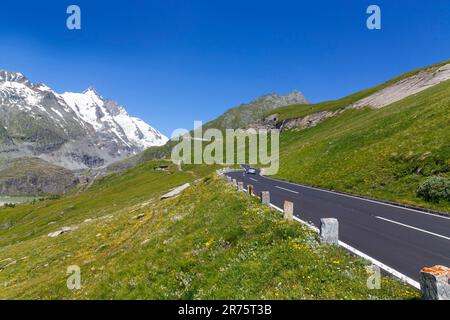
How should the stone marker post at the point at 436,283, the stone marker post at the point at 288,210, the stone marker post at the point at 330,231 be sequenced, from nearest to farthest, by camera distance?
the stone marker post at the point at 436,283, the stone marker post at the point at 330,231, the stone marker post at the point at 288,210

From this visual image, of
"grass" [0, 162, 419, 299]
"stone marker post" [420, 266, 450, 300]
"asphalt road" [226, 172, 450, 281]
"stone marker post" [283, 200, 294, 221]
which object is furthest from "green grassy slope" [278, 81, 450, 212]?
"stone marker post" [420, 266, 450, 300]

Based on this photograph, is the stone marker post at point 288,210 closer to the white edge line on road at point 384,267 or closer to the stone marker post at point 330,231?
the white edge line on road at point 384,267

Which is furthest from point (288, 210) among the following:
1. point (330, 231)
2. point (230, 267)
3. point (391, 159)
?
point (391, 159)

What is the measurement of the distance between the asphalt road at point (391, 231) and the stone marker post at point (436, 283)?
2.36m

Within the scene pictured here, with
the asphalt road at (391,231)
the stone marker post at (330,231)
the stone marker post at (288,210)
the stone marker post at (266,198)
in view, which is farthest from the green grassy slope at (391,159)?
the stone marker post at (330,231)

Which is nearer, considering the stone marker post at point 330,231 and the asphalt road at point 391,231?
the asphalt road at point 391,231

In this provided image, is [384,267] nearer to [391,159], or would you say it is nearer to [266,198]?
[266,198]

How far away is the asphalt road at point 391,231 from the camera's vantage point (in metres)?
12.8

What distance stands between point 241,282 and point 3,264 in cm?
4000

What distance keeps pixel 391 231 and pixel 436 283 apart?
9550 millimetres

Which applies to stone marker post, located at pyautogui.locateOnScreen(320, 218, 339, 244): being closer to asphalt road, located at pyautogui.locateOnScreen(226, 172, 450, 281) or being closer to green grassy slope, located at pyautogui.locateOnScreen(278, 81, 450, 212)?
asphalt road, located at pyautogui.locateOnScreen(226, 172, 450, 281)

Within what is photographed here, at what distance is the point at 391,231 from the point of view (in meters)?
17.2

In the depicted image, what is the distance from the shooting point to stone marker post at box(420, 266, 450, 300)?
8.24m
